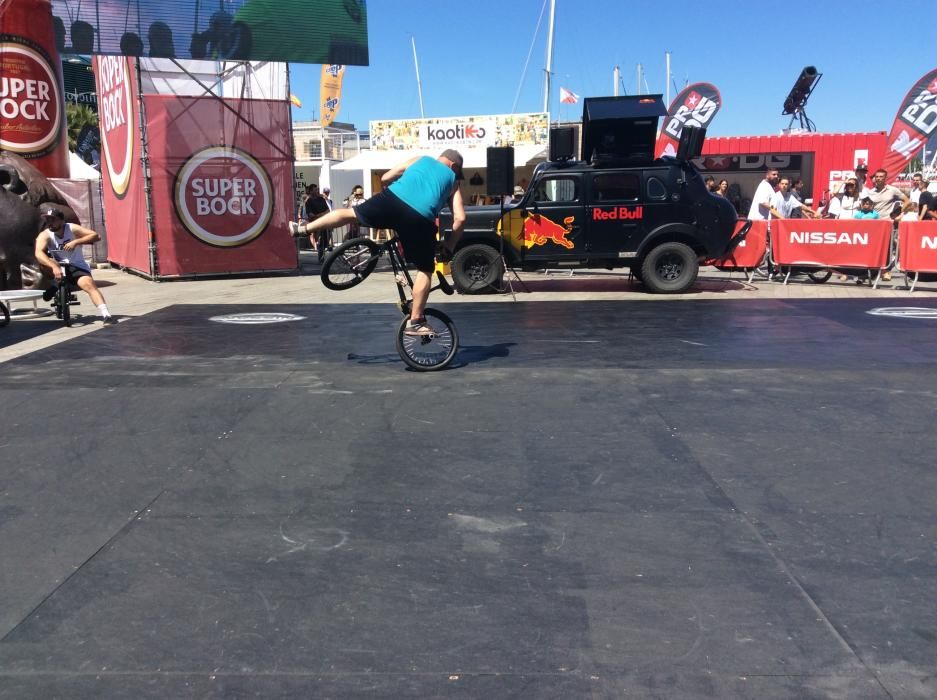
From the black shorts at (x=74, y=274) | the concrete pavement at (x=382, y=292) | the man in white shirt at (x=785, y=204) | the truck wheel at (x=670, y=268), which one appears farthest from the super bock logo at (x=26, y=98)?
the man in white shirt at (x=785, y=204)

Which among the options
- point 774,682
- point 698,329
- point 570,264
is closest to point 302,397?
point 774,682

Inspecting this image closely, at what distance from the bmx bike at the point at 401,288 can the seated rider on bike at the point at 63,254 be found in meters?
4.46

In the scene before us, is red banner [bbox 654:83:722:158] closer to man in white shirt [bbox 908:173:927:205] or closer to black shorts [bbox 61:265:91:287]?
man in white shirt [bbox 908:173:927:205]

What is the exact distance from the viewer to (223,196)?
1574cm

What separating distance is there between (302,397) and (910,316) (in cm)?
791

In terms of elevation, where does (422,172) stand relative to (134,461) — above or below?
above

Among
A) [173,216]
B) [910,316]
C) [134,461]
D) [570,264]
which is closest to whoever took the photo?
[134,461]

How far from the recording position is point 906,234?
43.2ft

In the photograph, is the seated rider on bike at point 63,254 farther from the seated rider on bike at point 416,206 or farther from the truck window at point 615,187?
the truck window at point 615,187

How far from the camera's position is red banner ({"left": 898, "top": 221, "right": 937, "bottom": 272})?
A: 42.7ft

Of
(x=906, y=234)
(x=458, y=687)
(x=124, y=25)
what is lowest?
(x=458, y=687)

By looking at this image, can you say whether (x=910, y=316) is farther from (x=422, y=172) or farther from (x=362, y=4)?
(x=362, y=4)

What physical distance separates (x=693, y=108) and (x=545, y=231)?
54.0 feet

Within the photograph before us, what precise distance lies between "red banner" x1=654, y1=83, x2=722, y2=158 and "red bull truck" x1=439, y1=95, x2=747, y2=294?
1447cm
